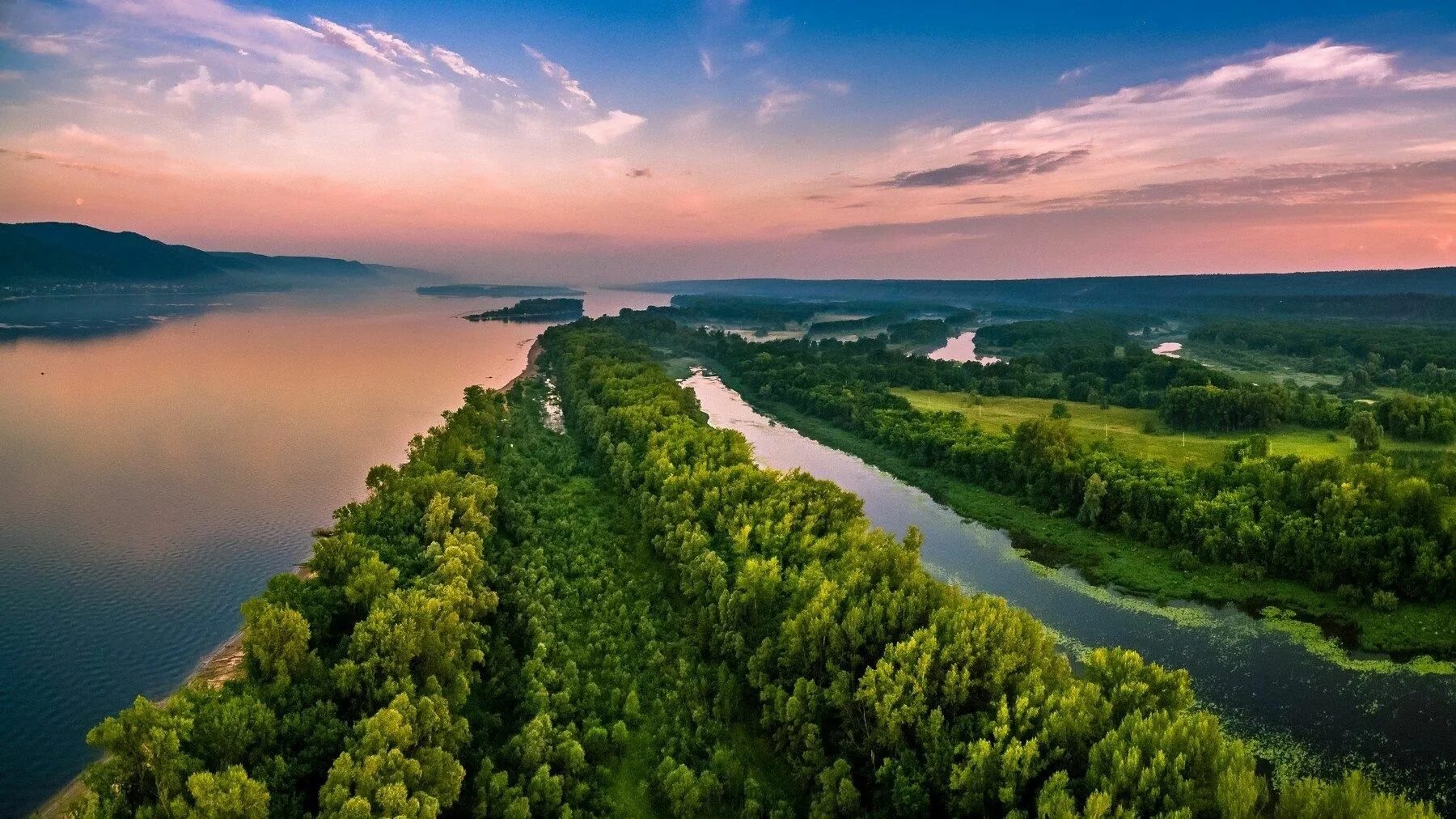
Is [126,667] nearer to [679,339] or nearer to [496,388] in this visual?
[496,388]

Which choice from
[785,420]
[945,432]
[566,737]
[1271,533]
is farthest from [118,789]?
[785,420]

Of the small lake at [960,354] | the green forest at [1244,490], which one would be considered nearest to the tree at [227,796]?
the green forest at [1244,490]

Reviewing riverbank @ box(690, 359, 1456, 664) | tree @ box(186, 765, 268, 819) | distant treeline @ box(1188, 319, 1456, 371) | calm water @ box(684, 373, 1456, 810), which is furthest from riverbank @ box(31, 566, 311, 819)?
distant treeline @ box(1188, 319, 1456, 371)

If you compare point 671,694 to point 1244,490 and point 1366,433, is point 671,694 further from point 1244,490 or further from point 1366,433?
point 1366,433

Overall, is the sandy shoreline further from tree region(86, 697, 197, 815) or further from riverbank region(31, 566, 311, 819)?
tree region(86, 697, 197, 815)

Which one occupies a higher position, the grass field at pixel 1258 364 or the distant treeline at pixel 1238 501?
the grass field at pixel 1258 364

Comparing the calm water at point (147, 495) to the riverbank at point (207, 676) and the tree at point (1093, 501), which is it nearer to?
the riverbank at point (207, 676)

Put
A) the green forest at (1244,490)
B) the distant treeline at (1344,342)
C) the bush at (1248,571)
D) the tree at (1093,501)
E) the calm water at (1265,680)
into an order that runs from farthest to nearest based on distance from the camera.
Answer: the distant treeline at (1344,342) → the tree at (1093,501) → the bush at (1248,571) → the green forest at (1244,490) → the calm water at (1265,680)
